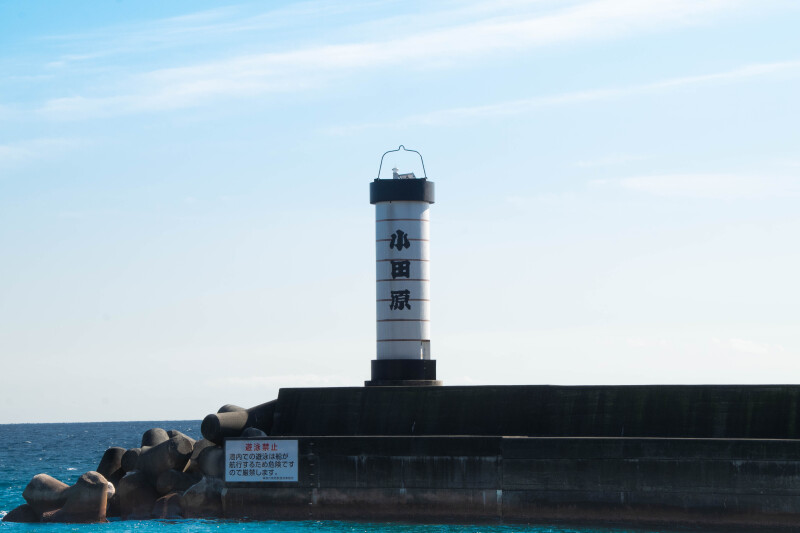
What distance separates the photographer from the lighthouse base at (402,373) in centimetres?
2811

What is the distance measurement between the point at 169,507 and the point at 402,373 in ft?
21.0

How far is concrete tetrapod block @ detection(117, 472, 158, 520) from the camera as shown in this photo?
25.8 meters

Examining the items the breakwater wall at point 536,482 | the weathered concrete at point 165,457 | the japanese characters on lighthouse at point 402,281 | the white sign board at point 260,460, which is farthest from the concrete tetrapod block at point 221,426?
the japanese characters on lighthouse at point 402,281

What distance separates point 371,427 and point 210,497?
12.5ft

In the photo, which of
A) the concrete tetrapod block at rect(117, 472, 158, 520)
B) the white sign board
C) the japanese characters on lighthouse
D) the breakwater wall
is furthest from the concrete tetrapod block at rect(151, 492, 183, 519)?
the japanese characters on lighthouse

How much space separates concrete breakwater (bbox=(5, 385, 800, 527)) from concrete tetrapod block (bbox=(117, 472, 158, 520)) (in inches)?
1.2

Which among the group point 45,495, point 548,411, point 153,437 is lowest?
point 45,495

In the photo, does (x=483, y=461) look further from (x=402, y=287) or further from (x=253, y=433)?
(x=402, y=287)

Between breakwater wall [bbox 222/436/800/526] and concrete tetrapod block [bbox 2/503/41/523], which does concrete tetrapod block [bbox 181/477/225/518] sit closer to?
breakwater wall [bbox 222/436/800/526]


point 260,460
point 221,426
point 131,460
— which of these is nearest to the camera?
point 260,460

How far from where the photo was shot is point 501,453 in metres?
23.1

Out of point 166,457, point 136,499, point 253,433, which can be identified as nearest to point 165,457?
point 166,457

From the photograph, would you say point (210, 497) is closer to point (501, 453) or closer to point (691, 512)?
point (501, 453)

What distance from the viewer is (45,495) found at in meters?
26.0
